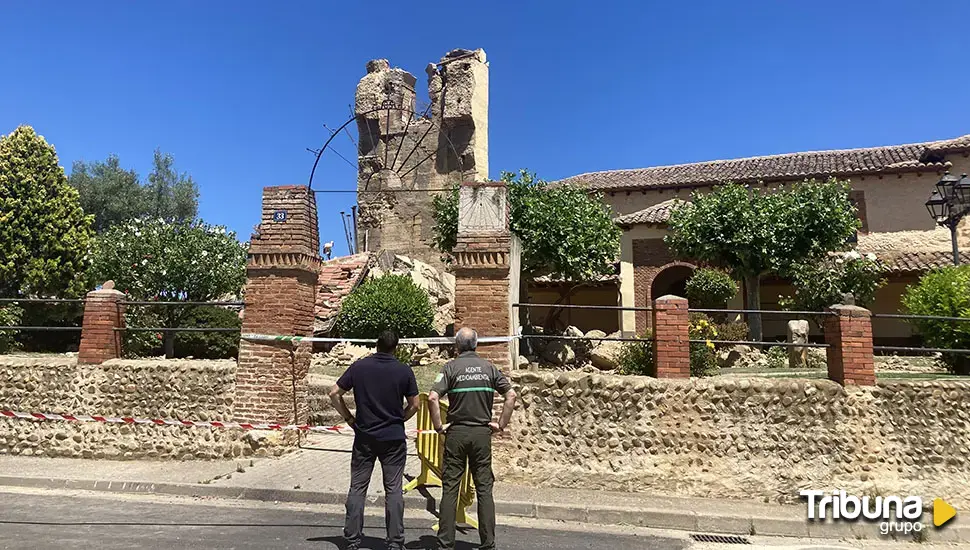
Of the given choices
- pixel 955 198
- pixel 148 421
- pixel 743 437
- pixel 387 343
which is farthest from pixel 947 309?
pixel 148 421

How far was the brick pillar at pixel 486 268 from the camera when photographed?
6715 mm

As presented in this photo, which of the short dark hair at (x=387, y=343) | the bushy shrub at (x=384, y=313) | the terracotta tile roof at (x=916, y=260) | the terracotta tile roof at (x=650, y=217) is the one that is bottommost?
the short dark hair at (x=387, y=343)

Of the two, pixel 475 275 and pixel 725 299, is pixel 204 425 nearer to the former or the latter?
pixel 475 275

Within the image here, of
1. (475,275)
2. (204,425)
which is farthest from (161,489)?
(475,275)

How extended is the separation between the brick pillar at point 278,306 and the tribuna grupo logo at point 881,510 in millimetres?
6368

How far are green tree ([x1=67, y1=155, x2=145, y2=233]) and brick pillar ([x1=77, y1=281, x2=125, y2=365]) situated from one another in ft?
A: 73.4

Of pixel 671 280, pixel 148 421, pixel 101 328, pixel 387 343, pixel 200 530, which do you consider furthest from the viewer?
pixel 671 280

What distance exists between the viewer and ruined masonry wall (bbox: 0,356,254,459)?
7270 mm

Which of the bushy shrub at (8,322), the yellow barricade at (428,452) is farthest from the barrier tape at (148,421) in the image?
the bushy shrub at (8,322)

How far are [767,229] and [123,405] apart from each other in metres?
15.2

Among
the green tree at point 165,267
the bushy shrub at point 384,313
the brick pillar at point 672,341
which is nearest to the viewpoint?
the brick pillar at point 672,341

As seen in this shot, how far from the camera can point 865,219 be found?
21.0 meters

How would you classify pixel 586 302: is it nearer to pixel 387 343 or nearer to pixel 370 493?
pixel 370 493

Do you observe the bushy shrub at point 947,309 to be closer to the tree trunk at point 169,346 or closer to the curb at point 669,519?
the curb at point 669,519
